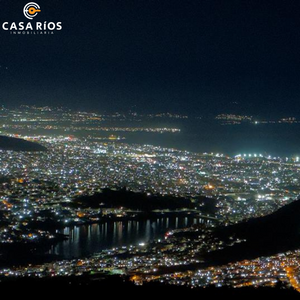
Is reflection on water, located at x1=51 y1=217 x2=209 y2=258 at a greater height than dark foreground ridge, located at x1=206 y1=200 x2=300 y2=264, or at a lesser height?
lesser

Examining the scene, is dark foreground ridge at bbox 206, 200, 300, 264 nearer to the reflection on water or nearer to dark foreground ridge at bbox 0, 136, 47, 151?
the reflection on water

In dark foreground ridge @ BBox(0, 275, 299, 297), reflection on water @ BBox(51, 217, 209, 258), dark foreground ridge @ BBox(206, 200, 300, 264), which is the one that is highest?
dark foreground ridge @ BBox(0, 275, 299, 297)

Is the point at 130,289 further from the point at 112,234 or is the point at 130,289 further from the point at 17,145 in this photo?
the point at 17,145

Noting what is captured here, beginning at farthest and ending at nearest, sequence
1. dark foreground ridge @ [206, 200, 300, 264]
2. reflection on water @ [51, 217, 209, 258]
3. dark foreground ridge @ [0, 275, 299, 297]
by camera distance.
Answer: reflection on water @ [51, 217, 209, 258], dark foreground ridge @ [206, 200, 300, 264], dark foreground ridge @ [0, 275, 299, 297]

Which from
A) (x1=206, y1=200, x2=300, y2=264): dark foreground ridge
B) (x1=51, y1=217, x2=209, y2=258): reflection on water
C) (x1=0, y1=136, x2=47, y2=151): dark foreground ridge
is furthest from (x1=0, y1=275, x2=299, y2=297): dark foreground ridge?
(x1=0, y1=136, x2=47, y2=151): dark foreground ridge

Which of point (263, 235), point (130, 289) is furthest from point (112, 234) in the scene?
point (130, 289)

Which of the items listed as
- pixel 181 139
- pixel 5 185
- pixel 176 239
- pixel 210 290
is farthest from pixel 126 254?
pixel 181 139
